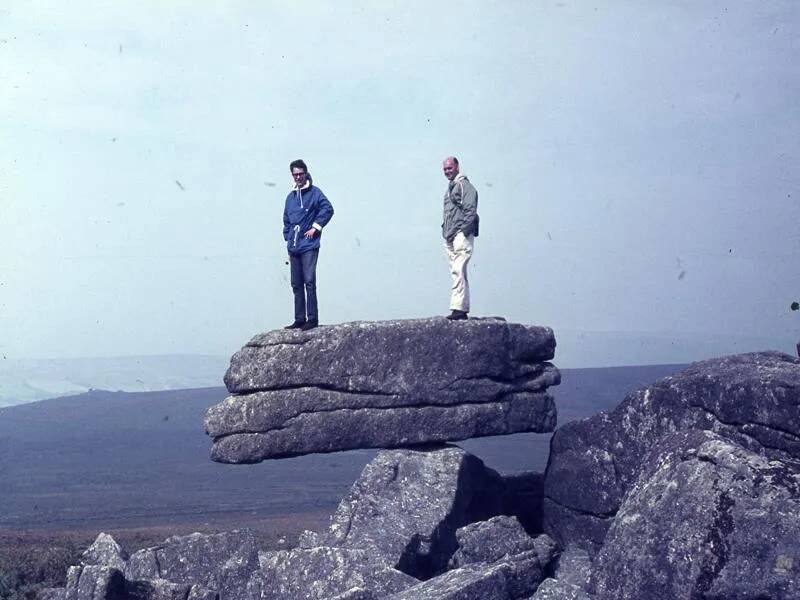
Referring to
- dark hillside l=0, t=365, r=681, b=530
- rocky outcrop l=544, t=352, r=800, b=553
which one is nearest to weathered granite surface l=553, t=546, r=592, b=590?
rocky outcrop l=544, t=352, r=800, b=553

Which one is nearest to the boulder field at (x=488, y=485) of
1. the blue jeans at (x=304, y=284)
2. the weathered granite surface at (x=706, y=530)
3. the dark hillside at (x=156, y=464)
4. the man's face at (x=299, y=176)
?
the weathered granite surface at (x=706, y=530)

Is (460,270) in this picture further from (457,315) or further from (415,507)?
(415,507)

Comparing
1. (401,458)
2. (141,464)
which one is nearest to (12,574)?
(401,458)

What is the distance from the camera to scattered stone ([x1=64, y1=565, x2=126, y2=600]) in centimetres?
1362

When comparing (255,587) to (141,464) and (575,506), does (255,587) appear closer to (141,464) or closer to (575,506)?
(575,506)

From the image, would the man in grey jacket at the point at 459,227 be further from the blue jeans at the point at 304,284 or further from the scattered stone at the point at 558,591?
the scattered stone at the point at 558,591

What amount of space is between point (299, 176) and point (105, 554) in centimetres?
717

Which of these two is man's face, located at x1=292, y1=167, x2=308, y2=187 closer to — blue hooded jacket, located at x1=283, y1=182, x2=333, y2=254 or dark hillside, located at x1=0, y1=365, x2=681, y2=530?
blue hooded jacket, located at x1=283, y1=182, x2=333, y2=254

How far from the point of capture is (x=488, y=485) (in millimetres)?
18438

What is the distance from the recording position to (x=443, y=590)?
12.1m

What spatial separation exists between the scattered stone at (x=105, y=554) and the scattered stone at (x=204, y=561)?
39cm

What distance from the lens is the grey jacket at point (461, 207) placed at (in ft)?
60.6

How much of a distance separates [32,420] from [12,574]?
270ft

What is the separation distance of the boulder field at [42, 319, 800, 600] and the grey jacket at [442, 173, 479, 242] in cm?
169
